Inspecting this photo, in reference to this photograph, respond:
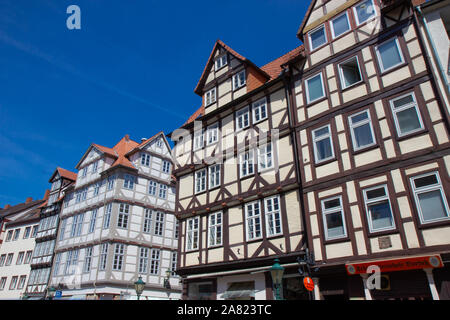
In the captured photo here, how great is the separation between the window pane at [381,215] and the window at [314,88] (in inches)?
215

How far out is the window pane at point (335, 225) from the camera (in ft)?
41.5

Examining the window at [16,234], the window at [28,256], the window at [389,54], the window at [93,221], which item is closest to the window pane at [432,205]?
the window at [389,54]

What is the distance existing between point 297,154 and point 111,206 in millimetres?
18082

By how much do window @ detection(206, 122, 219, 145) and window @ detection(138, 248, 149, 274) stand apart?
509 inches

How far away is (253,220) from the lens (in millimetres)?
15836

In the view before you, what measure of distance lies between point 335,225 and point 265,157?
488 centimetres

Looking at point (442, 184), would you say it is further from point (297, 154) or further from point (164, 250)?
point (164, 250)

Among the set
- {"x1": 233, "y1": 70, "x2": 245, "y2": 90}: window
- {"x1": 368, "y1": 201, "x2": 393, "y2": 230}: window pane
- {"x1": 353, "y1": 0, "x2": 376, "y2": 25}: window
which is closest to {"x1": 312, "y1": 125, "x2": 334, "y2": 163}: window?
{"x1": 368, "y1": 201, "x2": 393, "y2": 230}: window pane

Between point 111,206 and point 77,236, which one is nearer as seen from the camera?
point 111,206

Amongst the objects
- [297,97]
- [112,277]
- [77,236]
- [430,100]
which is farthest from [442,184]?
[77,236]

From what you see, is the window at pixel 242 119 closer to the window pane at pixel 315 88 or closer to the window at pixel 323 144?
the window pane at pixel 315 88

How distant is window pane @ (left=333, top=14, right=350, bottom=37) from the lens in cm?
1525

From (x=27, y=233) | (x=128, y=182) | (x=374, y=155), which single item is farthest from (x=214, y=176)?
(x=27, y=233)

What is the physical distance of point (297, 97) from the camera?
52.9ft
